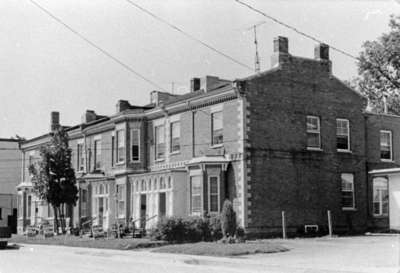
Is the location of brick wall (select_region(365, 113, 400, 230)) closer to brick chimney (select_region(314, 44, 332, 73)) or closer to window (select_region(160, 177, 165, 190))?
brick chimney (select_region(314, 44, 332, 73))

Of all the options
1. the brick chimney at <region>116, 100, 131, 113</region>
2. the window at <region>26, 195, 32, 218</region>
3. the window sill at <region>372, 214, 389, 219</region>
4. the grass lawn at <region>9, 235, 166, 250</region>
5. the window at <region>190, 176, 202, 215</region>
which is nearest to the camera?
the grass lawn at <region>9, 235, 166, 250</region>

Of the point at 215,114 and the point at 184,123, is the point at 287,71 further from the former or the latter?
the point at 184,123

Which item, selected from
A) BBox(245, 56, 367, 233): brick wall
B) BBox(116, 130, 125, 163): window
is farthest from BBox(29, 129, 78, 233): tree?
BBox(245, 56, 367, 233): brick wall

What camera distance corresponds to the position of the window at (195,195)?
32625mm

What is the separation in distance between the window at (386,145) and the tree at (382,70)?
1205cm

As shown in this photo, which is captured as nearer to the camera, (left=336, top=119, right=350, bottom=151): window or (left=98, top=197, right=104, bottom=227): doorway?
(left=336, top=119, right=350, bottom=151): window

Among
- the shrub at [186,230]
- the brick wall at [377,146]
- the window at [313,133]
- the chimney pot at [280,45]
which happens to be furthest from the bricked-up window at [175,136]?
the brick wall at [377,146]

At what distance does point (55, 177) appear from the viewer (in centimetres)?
4019

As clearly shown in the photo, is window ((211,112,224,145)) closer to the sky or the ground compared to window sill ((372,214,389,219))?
closer to the sky

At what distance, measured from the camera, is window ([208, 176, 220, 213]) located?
3203 centimetres

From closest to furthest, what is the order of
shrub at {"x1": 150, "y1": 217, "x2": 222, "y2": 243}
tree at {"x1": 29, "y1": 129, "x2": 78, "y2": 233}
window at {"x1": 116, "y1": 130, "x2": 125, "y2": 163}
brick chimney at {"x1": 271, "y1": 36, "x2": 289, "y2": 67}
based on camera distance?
1. shrub at {"x1": 150, "y1": 217, "x2": 222, "y2": 243}
2. brick chimney at {"x1": 271, "y1": 36, "x2": 289, "y2": 67}
3. window at {"x1": 116, "y1": 130, "x2": 125, "y2": 163}
4. tree at {"x1": 29, "y1": 129, "x2": 78, "y2": 233}

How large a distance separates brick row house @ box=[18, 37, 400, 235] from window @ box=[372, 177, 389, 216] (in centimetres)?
7

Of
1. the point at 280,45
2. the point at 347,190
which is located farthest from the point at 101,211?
the point at 280,45

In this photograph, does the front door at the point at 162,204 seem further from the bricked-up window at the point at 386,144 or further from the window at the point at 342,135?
the bricked-up window at the point at 386,144
